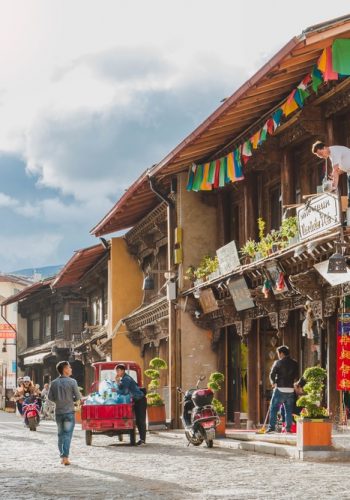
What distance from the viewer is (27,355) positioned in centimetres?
6162

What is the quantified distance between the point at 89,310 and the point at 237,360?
22628mm

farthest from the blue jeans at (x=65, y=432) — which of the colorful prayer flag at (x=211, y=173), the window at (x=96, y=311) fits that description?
the window at (x=96, y=311)

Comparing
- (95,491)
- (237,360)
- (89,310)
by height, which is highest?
(89,310)

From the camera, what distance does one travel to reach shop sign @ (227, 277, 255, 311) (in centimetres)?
2375

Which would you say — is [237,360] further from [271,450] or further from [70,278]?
[70,278]

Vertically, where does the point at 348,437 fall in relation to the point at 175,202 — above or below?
below

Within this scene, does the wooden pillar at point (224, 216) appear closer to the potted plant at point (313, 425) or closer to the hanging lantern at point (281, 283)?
the hanging lantern at point (281, 283)

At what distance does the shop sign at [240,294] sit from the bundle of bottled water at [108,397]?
409 cm

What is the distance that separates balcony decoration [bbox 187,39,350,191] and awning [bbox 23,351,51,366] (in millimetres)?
28847

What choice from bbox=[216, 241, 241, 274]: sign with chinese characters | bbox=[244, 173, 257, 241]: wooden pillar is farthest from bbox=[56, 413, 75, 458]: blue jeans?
bbox=[244, 173, 257, 241]: wooden pillar

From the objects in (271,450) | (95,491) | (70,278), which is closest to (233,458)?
(271,450)

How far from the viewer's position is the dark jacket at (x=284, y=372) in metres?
19.9

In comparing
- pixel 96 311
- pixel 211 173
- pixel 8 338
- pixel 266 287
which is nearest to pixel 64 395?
pixel 266 287

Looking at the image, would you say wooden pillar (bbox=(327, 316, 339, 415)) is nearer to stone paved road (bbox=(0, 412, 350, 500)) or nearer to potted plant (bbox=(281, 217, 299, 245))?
potted plant (bbox=(281, 217, 299, 245))
